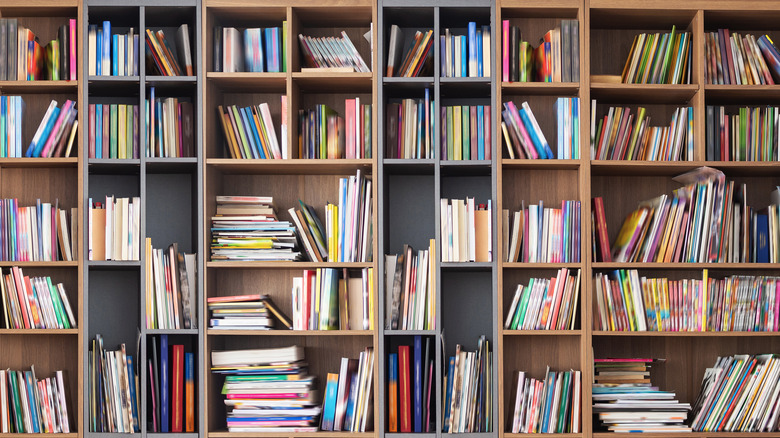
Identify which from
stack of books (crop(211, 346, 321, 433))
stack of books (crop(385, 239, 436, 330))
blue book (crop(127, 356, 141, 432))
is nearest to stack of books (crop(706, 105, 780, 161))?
stack of books (crop(385, 239, 436, 330))

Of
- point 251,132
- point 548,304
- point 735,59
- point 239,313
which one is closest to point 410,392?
point 548,304

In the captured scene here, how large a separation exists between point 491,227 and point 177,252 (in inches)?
52.8

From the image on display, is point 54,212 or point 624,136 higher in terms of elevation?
point 624,136

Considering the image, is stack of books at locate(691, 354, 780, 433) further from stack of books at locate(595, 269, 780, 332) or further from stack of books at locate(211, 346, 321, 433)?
stack of books at locate(211, 346, 321, 433)

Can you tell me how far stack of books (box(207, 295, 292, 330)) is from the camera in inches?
132

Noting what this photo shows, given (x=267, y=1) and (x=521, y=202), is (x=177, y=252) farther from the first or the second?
(x=521, y=202)

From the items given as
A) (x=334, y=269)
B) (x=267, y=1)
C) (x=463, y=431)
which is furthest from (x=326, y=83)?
(x=463, y=431)

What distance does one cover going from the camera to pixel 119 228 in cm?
334

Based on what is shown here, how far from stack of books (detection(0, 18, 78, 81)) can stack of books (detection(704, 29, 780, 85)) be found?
2775 mm

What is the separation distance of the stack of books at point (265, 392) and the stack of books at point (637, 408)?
4.03 feet

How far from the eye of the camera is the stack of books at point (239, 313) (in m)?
3.35

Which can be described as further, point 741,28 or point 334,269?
point 741,28

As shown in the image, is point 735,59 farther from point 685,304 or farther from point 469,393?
point 469,393

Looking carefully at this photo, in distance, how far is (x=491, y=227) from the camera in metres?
3.35
